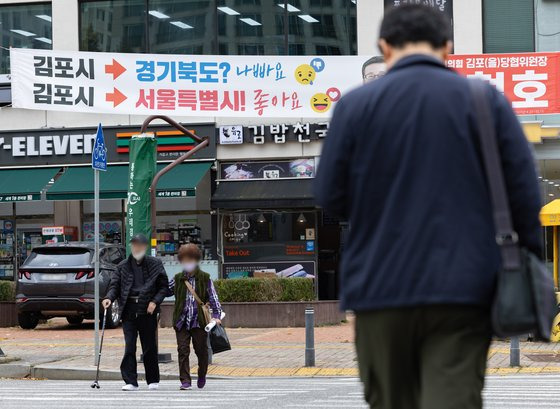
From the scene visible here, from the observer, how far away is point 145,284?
12406 mm

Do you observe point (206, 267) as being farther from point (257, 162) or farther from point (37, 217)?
point (37, 217)

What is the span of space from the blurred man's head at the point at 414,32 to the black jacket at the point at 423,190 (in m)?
0.07

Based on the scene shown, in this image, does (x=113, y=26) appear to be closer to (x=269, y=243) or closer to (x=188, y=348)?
(x=269, y=243)

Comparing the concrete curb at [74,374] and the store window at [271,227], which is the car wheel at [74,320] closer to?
the store window at [271,227]

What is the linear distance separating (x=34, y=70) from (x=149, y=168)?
8278 mm

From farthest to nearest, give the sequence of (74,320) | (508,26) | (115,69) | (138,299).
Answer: (508,26)
(115,69)
(74,320)
(138,299)

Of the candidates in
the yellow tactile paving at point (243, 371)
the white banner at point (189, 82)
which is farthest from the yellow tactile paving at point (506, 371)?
the white banner at point (189, 82)

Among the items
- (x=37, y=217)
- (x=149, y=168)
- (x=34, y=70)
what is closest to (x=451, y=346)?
(x=149, y=168)

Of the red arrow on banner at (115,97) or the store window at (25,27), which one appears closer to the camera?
the red arrow on banner at (115,97)

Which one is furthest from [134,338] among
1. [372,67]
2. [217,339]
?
[372,67]

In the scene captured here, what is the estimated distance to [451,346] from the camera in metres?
3.54

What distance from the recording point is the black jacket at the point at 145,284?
40.5 ft

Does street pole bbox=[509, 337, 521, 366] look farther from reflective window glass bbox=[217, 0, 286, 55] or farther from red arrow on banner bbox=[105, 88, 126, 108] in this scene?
reflective window glass bbox=[217, 0, 286, 55]

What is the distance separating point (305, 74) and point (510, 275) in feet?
68.2
